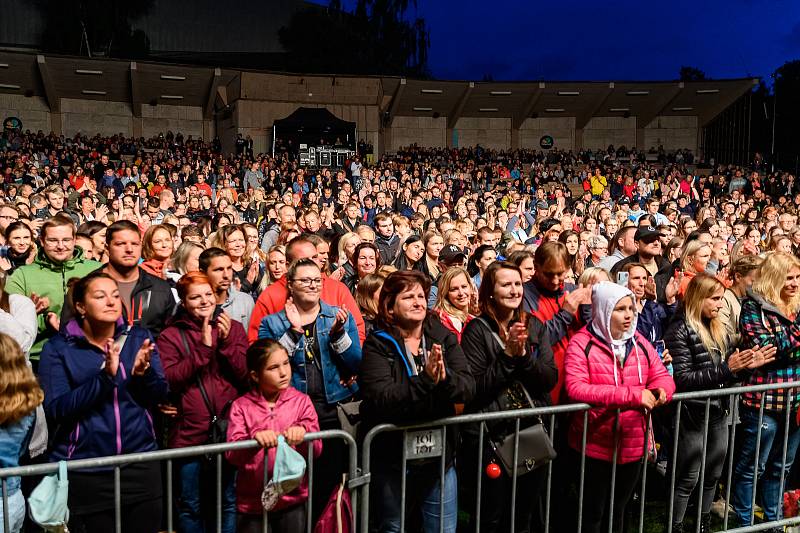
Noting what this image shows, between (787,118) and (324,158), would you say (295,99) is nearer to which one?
(324,158)

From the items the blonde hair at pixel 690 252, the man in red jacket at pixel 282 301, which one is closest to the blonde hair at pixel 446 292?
the man in red jacket at pixel 282 301

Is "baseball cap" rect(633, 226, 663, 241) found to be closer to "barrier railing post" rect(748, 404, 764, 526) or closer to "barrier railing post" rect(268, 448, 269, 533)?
"barrier railing post" rect(748, 404, 764, 526)

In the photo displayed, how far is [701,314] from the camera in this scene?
13.1 feet

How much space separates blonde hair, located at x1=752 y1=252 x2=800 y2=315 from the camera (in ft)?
13.9

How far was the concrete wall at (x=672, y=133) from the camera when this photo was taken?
33250 mm

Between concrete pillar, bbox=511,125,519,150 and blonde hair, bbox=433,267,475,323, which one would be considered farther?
concrete pillar, bbox=511,125,519,150

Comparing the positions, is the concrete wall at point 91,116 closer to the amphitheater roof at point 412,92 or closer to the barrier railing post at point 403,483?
the amphitheater roof at point 412,92

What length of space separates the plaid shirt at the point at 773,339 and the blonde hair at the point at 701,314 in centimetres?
28

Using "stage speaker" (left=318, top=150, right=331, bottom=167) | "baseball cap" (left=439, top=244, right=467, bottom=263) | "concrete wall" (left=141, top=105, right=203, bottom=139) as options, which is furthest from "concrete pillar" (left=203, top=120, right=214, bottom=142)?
"baseball cap" (left=439, top=244, right=467, bottom=263)

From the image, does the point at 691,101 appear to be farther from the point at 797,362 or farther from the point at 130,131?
the point at 797,362

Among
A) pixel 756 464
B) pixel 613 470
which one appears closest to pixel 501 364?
pixel 613 470

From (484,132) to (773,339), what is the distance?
2954 centimetres

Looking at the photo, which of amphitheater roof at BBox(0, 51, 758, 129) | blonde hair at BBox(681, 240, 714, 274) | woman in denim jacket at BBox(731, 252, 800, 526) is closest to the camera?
woman in denim jacket at BBox(731, 252, 800, 526)

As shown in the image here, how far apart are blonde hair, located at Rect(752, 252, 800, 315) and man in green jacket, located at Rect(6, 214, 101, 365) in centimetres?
432
